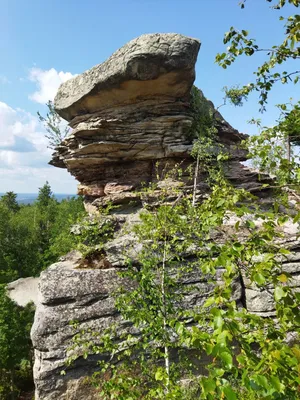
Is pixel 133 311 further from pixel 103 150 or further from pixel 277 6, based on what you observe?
pixel 103 150

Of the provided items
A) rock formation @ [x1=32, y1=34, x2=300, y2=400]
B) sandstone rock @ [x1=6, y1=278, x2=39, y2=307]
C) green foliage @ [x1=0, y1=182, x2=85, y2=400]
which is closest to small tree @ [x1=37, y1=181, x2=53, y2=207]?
green foliage @ [x1=0, y1=182, x2=85, y2=400]

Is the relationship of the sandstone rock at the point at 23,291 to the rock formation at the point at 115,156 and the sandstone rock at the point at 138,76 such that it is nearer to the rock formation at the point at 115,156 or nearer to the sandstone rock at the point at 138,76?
the rock formation at the point at 115,156

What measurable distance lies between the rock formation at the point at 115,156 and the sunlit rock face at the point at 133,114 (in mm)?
42

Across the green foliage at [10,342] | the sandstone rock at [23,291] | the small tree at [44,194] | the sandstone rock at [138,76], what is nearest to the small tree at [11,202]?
the small tree at [44,194]

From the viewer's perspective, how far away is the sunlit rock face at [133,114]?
1125 cm

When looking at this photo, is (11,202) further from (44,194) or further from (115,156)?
(115,156)

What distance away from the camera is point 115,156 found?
13398 millimetres

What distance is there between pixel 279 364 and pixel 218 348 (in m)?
0.42

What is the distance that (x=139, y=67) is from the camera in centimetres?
1125

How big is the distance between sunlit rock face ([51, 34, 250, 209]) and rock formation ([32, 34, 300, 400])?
42 mm

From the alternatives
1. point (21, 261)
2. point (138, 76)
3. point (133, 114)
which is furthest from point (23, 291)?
point (138, 76)

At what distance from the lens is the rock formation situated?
8406 millimetres

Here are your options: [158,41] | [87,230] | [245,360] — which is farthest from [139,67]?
[245,360]

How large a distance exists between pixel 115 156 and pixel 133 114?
Answer: 2.11m
